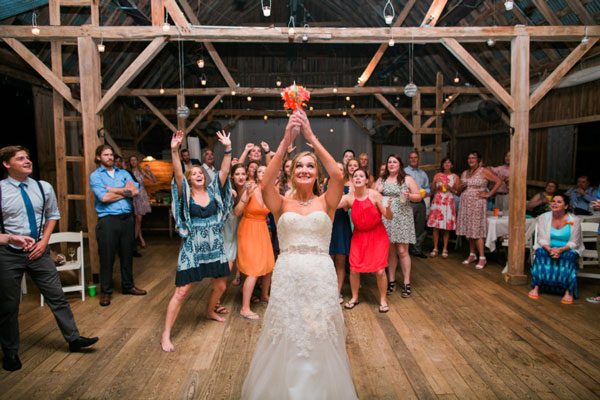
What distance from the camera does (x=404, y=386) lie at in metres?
2.56

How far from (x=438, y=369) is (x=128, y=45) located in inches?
334

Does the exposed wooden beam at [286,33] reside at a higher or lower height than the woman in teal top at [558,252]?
higher

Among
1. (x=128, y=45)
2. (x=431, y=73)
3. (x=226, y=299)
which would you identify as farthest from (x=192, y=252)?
(x=431, y=73)

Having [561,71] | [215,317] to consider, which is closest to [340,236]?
[215,317]

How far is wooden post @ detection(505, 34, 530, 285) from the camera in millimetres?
4625

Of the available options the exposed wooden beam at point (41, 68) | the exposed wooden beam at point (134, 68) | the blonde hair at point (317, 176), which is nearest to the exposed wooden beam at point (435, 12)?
the exposed wooden beam at point (134, 68)

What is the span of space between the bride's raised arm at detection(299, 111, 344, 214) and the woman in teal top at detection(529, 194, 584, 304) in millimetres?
3249

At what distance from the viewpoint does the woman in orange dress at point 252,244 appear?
3.69 metres

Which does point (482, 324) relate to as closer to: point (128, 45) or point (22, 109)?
point (22, 109)

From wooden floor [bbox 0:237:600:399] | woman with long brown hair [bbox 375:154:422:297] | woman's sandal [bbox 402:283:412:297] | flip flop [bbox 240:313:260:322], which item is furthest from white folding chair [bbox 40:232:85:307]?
woman's sandal [bbox 402:283:412:297]

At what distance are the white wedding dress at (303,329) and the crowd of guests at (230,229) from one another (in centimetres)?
26

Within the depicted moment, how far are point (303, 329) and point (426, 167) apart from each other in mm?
6861

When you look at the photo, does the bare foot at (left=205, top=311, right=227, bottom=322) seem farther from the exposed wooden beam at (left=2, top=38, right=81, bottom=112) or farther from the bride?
the exposed wooden beam at (left=2, top=38, right=81, bottom=112)

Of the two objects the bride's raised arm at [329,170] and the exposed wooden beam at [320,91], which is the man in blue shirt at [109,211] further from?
the exposed wooden beam at [320,91]
